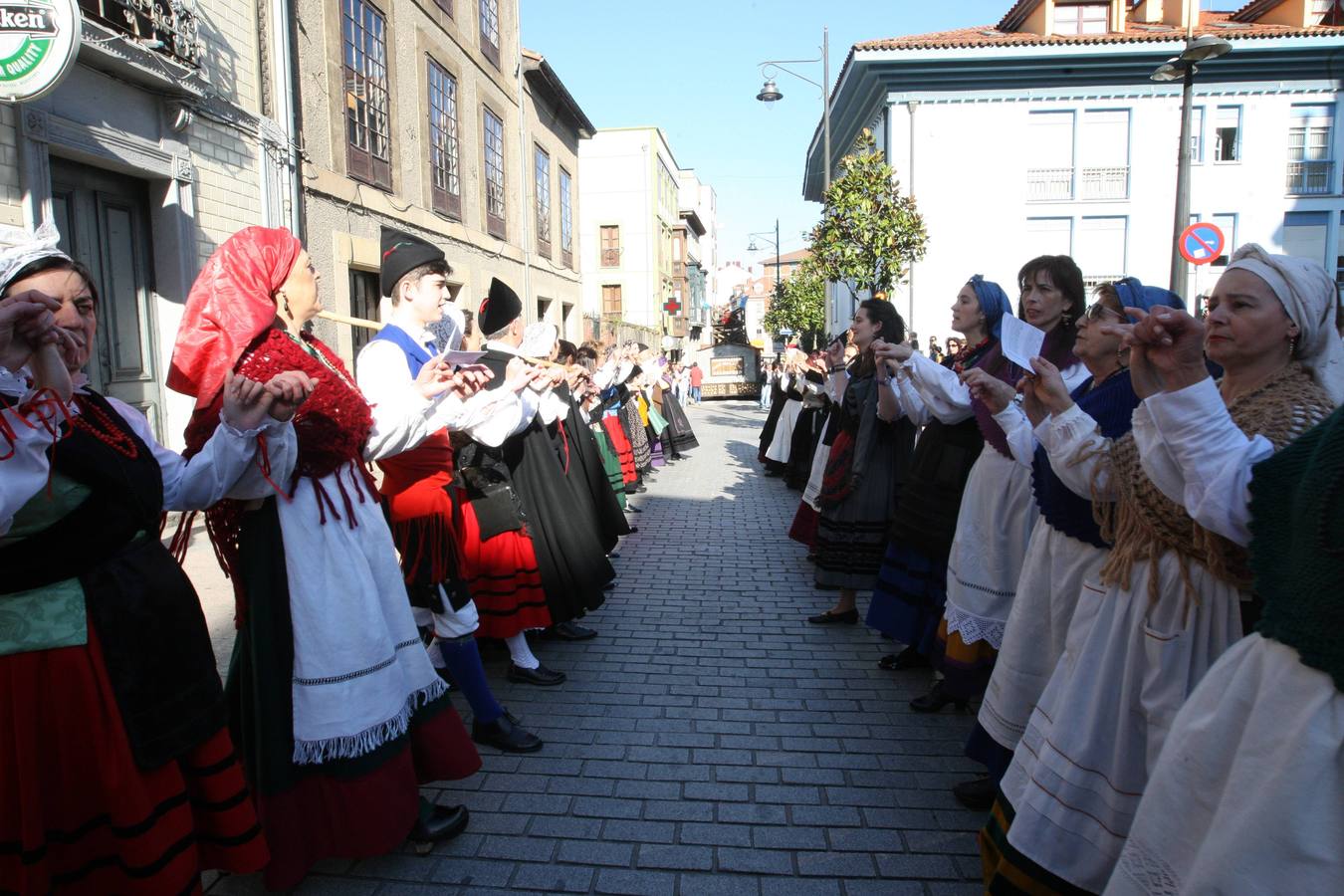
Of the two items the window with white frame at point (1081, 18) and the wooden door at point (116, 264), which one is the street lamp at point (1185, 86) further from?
the window with white frame at point (1081, 18)

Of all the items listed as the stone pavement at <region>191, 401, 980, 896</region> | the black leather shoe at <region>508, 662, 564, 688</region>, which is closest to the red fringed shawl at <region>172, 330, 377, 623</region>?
the stone pavement at <region>191, 401, 980, 896</region>

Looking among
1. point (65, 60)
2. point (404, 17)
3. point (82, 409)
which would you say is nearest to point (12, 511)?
point (82, 409)

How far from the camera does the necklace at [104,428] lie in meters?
1.88

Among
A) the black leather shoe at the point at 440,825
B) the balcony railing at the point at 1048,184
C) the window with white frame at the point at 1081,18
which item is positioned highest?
the window with white frame at the point at 1081,18

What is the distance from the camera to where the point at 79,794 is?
183 cm

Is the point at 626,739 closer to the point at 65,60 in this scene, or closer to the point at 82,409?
the point at 82,409

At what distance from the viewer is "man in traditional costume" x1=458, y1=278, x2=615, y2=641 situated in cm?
409

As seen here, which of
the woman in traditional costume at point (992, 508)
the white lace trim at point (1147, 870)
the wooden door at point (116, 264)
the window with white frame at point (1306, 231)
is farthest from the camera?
the window with white frame at point (1306, 231)

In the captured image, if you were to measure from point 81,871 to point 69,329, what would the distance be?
1.25m

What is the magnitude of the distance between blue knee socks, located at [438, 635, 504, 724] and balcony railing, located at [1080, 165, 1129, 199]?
20909mm

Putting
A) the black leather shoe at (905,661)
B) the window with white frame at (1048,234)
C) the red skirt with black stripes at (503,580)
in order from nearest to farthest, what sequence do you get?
the red skirt with black stripes at (503,580) → the black leather shoe at (905,661) → the window with white frame at (1048,234)

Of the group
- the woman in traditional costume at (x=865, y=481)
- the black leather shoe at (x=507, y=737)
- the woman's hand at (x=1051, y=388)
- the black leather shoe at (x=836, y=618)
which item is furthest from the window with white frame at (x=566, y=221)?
the woman's hand at (x=1051, y=388)

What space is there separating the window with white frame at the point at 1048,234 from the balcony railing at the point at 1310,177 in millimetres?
5138

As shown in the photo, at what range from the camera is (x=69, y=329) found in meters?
1.95
